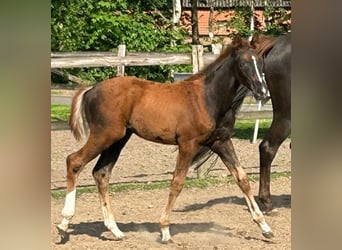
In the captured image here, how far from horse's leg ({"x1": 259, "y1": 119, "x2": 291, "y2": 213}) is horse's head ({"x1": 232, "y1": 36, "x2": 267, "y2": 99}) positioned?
0.62 metres

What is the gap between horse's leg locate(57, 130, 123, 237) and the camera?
2.97m

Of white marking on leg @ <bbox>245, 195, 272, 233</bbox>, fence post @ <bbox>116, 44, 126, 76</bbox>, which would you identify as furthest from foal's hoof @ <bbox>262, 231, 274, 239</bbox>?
fence post @ <bbox>116, 44, 126, 76</bbox>

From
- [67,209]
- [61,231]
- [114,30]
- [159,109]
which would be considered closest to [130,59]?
[114,30]

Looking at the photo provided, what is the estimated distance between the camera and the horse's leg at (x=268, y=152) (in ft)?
11.2

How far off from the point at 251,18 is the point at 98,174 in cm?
108

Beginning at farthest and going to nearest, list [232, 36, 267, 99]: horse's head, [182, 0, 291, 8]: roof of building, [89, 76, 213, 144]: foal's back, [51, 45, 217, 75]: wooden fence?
[51, 45, 217, 75]: wooden fence, [89, 76, 213, 144]: foal's back, [232, 36, 267, 99]: horse's head, [182, 0, 291, 8]: roof of building

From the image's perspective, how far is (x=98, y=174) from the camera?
3.14m

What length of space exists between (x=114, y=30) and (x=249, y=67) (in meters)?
0.81

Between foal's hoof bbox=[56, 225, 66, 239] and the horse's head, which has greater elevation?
the horse's head

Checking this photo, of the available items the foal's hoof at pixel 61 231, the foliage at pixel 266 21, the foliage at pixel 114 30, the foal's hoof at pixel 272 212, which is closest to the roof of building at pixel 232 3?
the foliage at pixel 266 21

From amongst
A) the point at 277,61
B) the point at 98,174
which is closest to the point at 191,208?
the point at 98,174

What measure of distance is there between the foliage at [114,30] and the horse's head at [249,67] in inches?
18.6

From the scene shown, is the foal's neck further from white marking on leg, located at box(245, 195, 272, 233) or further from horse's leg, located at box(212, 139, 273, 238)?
white marking on leg, located at box(245, 195, 272, 233)
